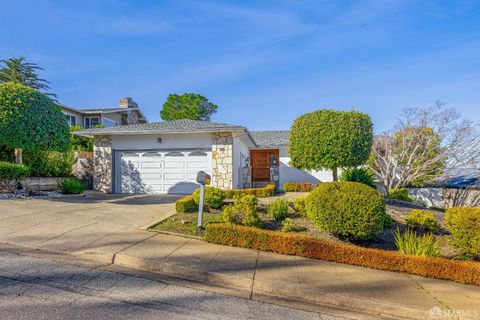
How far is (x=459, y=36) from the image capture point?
Result: 9500 mm

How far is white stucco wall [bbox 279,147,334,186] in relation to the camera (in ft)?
62.0

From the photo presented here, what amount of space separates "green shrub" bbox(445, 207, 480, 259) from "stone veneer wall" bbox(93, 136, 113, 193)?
43.5 ft

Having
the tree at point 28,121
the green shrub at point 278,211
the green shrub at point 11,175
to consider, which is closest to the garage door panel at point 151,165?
the tree at point 28,121

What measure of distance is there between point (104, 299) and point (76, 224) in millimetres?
4108

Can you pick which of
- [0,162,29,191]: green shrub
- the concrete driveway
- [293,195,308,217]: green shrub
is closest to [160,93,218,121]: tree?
[0,162,29,191]: green shrub

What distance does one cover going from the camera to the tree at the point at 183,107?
1449 inches

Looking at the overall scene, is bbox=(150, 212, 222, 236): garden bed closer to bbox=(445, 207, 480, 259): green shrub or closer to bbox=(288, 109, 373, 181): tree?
bbox=(288, 109, 373, 181): tree

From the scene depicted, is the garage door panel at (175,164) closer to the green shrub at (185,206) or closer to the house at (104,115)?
the green shrub at (185,206)

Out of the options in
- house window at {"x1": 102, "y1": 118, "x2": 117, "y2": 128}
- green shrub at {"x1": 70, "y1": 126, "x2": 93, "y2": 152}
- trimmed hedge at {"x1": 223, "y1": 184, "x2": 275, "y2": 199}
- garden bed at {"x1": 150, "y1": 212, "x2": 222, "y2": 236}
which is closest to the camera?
garden bed at {"x1": 150, "y1": 212, "x2": 222, "y2": 236}

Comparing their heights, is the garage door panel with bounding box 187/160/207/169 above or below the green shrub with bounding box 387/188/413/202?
above

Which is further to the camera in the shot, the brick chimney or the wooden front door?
the brick chimney

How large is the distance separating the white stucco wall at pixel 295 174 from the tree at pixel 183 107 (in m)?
20.2

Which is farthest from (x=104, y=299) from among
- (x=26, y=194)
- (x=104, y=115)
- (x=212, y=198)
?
(x=104, y=115)

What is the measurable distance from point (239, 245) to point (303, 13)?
747 cm
